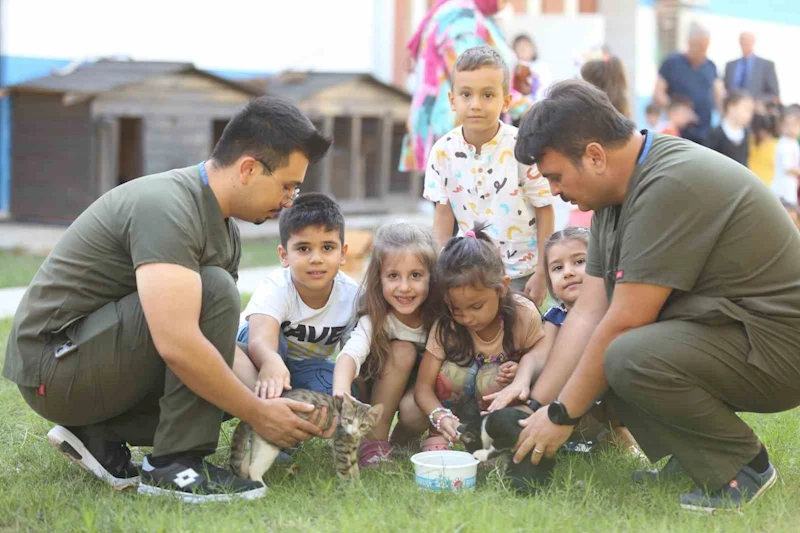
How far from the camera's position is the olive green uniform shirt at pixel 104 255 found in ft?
10.1

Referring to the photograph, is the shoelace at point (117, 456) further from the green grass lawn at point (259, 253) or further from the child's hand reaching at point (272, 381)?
the green grass lawn at point (259, 253)

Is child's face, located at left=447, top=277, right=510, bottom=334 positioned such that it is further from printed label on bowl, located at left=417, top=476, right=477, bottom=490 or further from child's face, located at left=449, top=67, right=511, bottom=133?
child's face, located at left=449, top=67, right=511, bottom=133

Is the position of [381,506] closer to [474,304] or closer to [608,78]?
[474,304]

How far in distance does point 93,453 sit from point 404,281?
1.19 metres

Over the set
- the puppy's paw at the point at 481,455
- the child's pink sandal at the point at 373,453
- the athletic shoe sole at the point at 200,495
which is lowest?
the child's pink sandal at the point at 373,453

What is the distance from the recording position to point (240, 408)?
3.14 meters

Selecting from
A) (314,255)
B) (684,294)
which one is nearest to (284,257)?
(314,255)

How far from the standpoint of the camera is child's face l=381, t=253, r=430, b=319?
371 cm

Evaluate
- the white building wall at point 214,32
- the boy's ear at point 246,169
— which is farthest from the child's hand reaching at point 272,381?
the white building wall at point 214,32

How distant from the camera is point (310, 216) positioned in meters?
3.64

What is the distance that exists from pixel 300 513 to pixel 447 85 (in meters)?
3.32

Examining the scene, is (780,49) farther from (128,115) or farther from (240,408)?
(240,408)

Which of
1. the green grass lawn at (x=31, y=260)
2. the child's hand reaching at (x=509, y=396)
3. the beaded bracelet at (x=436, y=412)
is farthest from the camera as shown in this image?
the green grass lawn at (x=31, y=260)

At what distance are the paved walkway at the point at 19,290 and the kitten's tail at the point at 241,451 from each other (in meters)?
2.44
